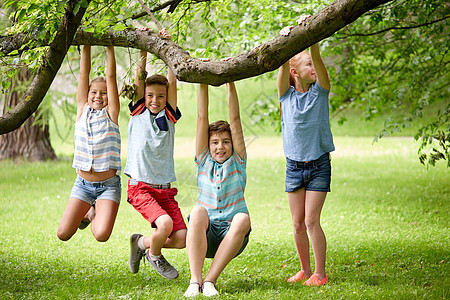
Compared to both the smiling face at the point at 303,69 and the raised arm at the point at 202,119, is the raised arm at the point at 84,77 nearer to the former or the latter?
the raised arm at the point at 202,119

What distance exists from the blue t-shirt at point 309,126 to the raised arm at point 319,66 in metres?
0.04

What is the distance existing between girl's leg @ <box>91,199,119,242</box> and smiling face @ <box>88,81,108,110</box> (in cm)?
82

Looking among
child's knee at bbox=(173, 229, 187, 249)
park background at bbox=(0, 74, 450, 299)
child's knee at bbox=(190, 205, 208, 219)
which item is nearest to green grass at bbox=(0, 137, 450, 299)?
park background at bbox=(0, 74, 450, 299)

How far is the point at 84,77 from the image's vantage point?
4.97m

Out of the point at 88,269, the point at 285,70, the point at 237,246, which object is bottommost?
the point at 88,269

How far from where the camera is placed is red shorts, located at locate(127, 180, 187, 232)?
4480 mm

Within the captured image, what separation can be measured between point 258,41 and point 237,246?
4135mm

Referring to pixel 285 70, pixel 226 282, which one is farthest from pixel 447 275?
pixel 285 70

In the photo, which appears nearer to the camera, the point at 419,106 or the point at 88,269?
the point at 88,269

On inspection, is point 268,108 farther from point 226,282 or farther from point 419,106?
point 226,282

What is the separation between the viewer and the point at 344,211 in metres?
8.61

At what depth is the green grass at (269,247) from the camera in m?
4.48

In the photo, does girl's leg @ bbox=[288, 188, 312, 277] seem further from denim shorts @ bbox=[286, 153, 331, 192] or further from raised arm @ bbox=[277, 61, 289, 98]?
raised arm @ bbox=[277, 61, 289, 98]

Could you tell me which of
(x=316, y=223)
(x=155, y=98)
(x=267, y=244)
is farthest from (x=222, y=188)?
(x=267, y=244)
